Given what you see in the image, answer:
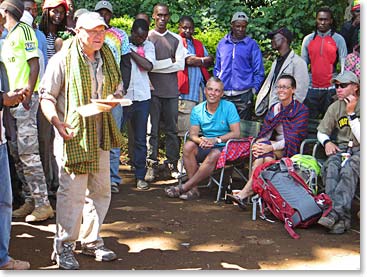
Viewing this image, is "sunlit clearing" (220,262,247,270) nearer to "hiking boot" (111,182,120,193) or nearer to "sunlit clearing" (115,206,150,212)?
"sunlit clearing" (115,206,150,212)

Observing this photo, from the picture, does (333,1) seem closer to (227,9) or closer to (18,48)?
(227,9)

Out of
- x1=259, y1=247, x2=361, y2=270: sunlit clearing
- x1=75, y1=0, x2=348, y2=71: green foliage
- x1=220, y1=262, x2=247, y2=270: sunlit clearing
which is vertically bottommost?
x1=259, y1=247, x2=361, y2=270: sunlit clearing

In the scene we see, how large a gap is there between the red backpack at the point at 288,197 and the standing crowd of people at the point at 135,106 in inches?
6.3

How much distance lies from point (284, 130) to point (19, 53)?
289 centimetres

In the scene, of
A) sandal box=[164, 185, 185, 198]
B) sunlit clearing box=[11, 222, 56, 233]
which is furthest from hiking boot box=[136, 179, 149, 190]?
sunlit clearing box=[11, 222, 56, 233]

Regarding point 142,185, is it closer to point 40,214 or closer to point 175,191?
point 175,191

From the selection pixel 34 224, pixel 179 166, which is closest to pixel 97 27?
pixel 34 224

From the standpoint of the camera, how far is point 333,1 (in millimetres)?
10922

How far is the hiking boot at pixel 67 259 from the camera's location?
472 centimetres

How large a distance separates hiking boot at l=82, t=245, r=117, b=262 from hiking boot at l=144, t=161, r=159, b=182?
262 centimetres

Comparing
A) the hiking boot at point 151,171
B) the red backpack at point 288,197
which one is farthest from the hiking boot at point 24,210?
the red backpack at point 288,197

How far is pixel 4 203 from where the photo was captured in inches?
176

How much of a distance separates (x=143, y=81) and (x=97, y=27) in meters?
2.73

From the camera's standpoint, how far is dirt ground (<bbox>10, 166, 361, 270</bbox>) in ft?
16.4
